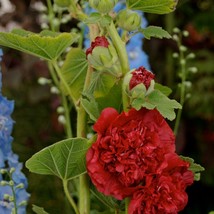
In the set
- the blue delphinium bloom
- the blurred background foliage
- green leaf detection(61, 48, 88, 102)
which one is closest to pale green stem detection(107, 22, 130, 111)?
green leaf detection(61, 48, 88, 102)

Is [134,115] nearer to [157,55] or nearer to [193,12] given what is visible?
[157,55]

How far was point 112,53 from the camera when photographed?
83cm

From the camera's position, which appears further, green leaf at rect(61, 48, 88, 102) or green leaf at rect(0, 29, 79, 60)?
green leaf at rect(61, 48, 88, 102)

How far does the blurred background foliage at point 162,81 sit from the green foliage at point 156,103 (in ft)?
3.39

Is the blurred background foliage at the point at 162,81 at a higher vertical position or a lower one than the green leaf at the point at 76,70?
lower

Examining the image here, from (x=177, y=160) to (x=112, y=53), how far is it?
0.42 feet

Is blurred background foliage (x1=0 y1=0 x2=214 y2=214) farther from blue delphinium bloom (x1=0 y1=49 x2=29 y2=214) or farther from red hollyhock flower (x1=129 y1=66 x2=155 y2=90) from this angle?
red hollyhock flower (x1=129 y1=66 x2=155 y2=90)

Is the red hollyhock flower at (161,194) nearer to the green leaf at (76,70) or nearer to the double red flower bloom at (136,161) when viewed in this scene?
the double red flower bloom at (136,161)

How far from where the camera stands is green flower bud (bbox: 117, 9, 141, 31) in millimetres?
845

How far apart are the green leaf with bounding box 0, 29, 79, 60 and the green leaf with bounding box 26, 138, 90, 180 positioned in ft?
0.35

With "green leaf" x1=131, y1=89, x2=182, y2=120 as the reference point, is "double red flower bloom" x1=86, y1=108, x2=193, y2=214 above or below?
below

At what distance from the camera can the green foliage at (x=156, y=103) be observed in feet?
2.62

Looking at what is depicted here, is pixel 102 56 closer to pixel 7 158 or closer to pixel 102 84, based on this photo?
pixel 102 84

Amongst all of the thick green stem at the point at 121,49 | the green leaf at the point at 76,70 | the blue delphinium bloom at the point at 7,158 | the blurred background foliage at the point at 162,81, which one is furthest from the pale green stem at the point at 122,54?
the blurred background foliage at the point at 162,81
